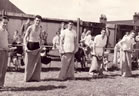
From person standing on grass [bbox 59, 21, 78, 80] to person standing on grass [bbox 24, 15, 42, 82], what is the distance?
107cm

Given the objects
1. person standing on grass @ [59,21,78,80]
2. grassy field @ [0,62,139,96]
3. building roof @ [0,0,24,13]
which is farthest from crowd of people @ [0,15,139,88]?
building roof @ [0,0,24,13]

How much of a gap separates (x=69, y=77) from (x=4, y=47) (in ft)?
11.3

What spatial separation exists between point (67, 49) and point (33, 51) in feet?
4.53

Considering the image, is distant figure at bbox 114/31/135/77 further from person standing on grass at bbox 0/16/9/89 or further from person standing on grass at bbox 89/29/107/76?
person standing on grass at bbox 0/16/9/89

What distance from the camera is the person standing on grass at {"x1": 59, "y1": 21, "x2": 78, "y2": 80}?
1088cm

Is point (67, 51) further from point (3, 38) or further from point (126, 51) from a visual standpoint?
point (126, 51)

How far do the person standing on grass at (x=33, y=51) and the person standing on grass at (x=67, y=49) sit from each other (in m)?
1.07

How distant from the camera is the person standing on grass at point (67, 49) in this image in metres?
10.9

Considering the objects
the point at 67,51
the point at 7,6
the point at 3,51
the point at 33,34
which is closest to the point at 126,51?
the point at 67,51

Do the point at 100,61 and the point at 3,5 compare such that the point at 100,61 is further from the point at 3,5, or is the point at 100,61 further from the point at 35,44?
the point at 3,5

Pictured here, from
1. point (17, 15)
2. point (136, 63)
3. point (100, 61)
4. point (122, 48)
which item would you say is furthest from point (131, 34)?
point (17, 15)

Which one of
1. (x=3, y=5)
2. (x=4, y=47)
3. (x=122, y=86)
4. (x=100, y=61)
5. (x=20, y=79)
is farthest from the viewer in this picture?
(x=3, y=5)

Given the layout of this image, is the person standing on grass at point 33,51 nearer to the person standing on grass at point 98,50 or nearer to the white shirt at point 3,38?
the white shirt at point 3,38

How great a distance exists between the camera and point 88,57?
15227mm
